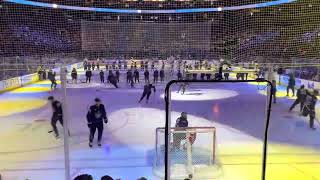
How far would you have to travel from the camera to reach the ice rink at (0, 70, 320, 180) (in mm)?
5980

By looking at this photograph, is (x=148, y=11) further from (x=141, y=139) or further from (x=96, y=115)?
(x=96, y=115)

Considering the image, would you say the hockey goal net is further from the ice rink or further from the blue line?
the blue line

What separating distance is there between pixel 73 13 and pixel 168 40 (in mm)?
4848

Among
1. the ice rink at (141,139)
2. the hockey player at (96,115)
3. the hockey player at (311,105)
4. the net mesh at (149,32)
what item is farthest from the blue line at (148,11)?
the hockey player at (96,115)

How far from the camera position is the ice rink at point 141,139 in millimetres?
5980

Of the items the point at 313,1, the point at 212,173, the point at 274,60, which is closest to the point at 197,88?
the point at 274,60

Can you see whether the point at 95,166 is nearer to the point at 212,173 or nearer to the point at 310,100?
the point at 212,173

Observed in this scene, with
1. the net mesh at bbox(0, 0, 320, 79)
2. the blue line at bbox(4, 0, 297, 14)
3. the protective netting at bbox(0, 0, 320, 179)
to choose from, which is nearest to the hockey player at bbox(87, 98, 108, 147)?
the protective netting at bbox(0, 0, 320, 179)

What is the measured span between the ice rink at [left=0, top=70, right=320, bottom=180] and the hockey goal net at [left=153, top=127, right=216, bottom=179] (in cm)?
21

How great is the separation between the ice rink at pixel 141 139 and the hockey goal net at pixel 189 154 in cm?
21

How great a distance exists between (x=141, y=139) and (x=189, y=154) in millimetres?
2703

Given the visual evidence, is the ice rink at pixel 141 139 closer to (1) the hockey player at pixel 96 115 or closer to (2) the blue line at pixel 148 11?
(1) the hockey player at pixel 96 115

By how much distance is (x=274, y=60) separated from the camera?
15.6 metres

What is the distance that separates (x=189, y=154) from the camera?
17.7 ft
